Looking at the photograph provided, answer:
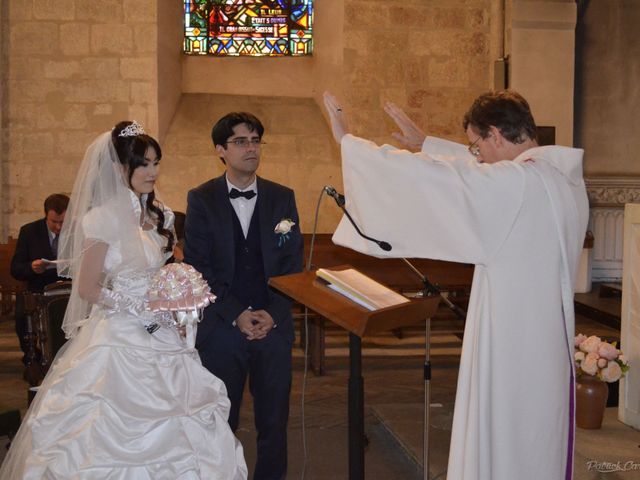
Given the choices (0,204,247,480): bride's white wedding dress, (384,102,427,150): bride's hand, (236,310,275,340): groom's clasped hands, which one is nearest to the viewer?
(384,102,427,150): bride's hand

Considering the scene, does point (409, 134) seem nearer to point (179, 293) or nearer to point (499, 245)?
point (499, 245)

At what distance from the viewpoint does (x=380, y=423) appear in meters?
5.15

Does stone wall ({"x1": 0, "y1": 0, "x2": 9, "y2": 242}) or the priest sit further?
stone wall ({"x1": 0, "y1": 0, "x2": 9, "y2": 242})

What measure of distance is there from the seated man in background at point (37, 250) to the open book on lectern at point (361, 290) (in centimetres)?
379

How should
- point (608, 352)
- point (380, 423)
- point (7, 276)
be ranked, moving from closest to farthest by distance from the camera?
1. point (608, 352)
2. point (380, 423)
3. point (7, 276)

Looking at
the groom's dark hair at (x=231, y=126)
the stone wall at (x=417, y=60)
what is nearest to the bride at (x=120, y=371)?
the groom's dark hair at (x=231, y=126)

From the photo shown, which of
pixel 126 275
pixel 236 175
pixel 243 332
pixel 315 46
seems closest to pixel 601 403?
pixel 243 332

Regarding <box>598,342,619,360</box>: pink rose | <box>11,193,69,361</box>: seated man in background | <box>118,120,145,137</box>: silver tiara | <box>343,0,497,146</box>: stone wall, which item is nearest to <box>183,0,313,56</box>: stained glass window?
<box>343,0,497,146</box>: stone wall

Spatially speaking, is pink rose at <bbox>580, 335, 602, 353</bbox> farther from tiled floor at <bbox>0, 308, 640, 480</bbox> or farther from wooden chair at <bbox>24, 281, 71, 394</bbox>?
wooden chair at <bbox>24, 281, 71, 394</bbox>

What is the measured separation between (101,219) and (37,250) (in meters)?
2.98

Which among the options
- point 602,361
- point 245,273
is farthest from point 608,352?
point 245,273

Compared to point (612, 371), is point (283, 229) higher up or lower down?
higher up

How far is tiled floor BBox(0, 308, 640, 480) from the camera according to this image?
13.5 feet

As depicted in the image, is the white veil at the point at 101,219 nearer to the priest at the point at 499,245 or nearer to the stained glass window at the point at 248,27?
the priest at the point at 499,245
